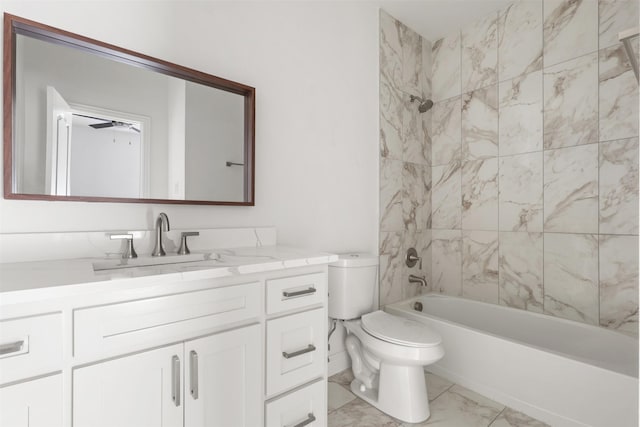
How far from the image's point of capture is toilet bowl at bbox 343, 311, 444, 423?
1.58 metres

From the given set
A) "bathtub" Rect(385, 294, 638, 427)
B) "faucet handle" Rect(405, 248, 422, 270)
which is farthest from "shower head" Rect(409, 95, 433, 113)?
"bathtub" Rect(385, 294, 638, 427)

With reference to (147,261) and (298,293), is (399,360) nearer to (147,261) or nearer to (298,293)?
(298,293)

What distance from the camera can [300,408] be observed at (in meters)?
1.27

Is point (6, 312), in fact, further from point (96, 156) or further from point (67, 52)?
point (67, 52)

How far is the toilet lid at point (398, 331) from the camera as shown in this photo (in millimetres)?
1590

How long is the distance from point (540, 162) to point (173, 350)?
2488 millimetres

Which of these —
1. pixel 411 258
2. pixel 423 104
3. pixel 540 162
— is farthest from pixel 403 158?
pixel 540 162

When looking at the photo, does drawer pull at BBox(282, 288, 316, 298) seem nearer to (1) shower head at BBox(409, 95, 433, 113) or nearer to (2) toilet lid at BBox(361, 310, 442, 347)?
(2) toilet lid at BBox(361, 310, 442, 347)

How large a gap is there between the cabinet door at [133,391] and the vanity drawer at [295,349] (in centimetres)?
33

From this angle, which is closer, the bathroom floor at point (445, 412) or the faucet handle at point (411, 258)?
the bathroom floor at point (445, 412)

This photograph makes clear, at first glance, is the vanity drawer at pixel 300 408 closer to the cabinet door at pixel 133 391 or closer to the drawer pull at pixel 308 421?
the drawer pull at pixel 308 421

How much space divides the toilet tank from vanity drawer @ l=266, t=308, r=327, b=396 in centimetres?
52

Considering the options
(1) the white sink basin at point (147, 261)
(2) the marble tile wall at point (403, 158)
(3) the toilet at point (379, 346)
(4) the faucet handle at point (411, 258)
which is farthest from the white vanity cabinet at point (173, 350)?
(4) the faucet handle at point (411, 258)

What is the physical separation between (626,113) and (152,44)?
2630mm
